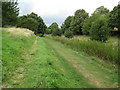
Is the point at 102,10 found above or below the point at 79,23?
above

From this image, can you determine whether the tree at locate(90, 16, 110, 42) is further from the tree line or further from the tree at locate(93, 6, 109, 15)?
the tree at locate(93, 6, 109, 15)

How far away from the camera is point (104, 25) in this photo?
18.0m

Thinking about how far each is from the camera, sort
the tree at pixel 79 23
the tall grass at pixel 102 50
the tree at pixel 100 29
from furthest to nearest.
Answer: the tree at pixel 79 23
the tree at pixel 100 29
the tall grass at pixel 102 50

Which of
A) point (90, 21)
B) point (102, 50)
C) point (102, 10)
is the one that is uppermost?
point (102, 10)

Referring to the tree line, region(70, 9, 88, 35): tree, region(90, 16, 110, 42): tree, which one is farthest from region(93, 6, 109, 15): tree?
region(90, 16, 110, 42): tree

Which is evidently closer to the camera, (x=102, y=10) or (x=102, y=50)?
(x=102, y=50)

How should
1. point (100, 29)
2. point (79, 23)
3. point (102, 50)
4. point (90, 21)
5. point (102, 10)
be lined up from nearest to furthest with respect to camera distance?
point (102, 50) < point (100, 29) < point (90, 21) < point (79, 23) < point (102, 10)

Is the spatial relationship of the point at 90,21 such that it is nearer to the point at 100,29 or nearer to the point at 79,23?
the point at 79,23

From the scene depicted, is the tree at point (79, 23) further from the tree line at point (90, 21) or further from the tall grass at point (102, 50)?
the tall grass at point (102, 50)

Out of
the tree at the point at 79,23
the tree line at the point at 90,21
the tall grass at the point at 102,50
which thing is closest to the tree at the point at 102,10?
the tree line at the point at 90,21

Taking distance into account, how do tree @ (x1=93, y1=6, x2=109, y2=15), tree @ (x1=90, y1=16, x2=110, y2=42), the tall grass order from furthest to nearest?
tree @ (x1=93, y1=6, x2=109, y2=15)
tree @ (x1=90, y1=16, x2=110, y2=42)
the tall grass

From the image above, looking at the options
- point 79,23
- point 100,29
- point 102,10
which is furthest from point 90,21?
point 102,10

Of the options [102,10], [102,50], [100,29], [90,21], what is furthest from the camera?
[102,10]

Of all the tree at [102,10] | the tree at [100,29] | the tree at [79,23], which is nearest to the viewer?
the tree at [100,29]
